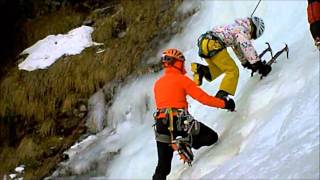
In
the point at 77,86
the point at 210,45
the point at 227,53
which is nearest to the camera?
the point at 210,45

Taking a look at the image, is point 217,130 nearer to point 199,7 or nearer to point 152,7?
point 199,7

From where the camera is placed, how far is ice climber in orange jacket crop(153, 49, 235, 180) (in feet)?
19.4

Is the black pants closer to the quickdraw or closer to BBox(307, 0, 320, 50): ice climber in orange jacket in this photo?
the quickdraw

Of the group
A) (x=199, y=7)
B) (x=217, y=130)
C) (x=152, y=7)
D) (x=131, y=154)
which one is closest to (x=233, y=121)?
(x=217, y=130)

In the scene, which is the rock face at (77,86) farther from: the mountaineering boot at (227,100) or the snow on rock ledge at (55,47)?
the mountaineering boot at (227,100)

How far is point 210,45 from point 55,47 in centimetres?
538

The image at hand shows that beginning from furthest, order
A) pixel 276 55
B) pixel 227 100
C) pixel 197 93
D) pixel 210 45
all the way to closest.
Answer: pixel 276 55 < pixel 210 45 < pixel 227 100 < pixel 197 93

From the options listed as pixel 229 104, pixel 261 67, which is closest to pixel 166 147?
pixel 229 104

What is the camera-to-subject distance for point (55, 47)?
37.0 feet

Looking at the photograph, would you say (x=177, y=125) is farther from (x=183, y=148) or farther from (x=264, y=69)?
(x=264, y=69)

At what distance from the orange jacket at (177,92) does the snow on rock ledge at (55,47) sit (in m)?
5.03

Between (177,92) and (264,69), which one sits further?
(264,69)

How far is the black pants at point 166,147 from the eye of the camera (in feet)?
19.7

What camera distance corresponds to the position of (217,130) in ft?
21.9
